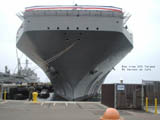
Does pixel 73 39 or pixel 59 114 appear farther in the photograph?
pixel 73 39

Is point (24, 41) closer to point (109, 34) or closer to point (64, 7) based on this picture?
point (64, 7)

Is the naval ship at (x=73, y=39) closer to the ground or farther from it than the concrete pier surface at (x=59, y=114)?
farther from it

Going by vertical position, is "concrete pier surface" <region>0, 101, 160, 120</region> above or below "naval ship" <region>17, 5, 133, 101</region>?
below

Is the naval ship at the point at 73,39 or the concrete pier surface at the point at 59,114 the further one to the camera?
the naval ship at the point at 73,39

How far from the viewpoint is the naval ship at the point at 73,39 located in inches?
650

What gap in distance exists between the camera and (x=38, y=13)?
56.2 ft

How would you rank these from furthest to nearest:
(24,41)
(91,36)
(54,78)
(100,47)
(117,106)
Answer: (54,78) → (24,41) → (100,47) → (91,36) → (117,106)

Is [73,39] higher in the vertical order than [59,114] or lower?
higher

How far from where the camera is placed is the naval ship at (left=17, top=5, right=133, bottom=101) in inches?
650

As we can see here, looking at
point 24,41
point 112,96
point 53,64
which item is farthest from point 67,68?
point 112,96

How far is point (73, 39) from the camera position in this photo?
17312 millimetres

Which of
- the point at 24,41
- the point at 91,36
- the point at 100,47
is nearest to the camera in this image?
the point at 91,36

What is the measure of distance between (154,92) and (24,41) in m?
10.7

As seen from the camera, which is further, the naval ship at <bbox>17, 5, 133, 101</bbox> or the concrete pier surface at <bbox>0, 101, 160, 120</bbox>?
the naval ship at <bbox>17, 5, 133, 101</bbox>
